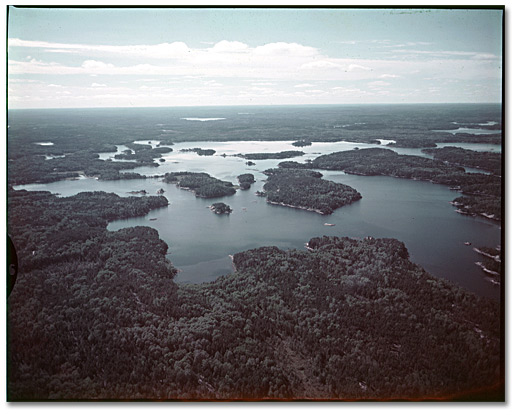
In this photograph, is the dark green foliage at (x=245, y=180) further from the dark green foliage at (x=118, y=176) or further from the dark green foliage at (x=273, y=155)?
the dark green foliage at (x=118, y=176)

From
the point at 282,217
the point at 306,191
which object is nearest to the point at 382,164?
the point at 306,191

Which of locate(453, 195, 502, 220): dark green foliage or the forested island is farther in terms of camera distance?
the forested island

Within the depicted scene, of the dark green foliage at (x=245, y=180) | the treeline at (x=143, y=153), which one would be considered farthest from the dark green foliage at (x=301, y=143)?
the treeline at (x=143, y=153)

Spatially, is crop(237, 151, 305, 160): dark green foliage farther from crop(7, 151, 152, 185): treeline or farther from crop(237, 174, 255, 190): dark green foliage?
crop(7, 151, 152, 185): treeline

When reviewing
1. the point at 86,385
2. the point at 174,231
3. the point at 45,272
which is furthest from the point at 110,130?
the point at 86,385

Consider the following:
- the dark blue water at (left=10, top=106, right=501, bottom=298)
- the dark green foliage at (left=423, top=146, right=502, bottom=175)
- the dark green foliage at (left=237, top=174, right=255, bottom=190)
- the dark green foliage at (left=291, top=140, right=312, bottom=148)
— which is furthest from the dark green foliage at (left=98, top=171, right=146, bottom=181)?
the dark green foliage at (left=423, top=146, right=502, bottom=175)

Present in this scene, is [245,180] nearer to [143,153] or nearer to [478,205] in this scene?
[143,153]
